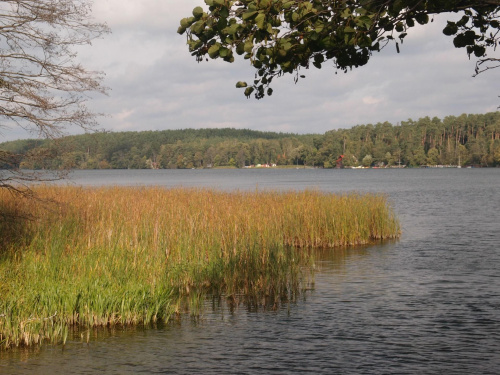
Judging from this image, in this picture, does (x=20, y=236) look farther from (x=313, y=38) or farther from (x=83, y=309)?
(x=313, y=38)

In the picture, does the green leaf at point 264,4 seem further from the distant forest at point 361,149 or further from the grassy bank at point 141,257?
the distant forest at point 361,149

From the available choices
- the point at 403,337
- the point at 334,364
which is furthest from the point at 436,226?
the point at 334,364

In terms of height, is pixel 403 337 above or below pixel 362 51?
below

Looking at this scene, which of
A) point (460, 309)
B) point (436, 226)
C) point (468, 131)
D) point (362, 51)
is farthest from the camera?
point (468, 131)

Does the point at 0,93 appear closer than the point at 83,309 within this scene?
No

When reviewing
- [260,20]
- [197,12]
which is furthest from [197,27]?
[260,20]

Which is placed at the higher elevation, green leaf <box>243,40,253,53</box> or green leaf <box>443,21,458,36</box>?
green leaf <box>443,21,458,36</box>

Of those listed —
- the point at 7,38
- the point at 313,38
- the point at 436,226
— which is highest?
the point at 7,38

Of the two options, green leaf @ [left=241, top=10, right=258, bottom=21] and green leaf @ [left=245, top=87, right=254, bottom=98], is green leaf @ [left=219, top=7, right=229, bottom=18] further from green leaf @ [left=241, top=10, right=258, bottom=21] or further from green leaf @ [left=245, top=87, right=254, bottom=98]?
green leaf @ [left=245, top=87, right=254, bottom=98]

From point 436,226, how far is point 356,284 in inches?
566

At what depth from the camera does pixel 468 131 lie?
166m

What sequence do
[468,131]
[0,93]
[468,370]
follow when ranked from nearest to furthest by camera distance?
[468,370] < [0,93] < [468,131]

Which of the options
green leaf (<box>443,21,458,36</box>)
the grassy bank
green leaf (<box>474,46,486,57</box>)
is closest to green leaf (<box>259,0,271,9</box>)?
green leaf (<box>443,21,458,36</box>)

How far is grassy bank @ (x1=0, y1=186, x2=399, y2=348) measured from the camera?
929 centimetres
